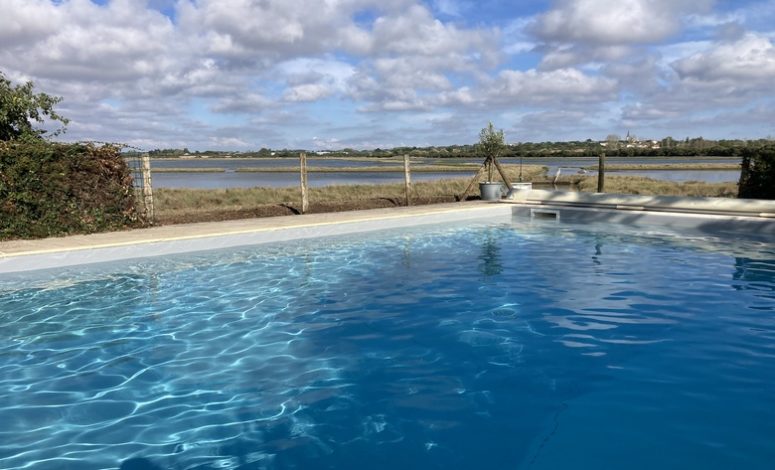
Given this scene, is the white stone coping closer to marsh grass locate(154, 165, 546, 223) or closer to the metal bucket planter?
marsh grass locate(154, 165, 546, 223)

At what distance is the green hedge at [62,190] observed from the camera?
1074 cm

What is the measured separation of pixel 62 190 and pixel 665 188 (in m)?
21.4

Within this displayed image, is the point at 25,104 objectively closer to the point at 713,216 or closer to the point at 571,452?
the point at 571,452

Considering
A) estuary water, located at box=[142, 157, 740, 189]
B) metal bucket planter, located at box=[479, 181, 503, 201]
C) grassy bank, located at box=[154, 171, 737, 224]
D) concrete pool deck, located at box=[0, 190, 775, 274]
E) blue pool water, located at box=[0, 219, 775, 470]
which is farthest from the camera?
estuary water, located at box=[142, 157, 740, 189]

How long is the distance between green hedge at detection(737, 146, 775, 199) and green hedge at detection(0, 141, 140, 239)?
1630cm

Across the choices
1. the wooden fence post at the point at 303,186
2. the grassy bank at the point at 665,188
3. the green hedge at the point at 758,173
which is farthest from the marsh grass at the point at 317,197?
the green hedge at the point at 758,173

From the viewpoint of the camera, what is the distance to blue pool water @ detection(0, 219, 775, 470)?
410cm

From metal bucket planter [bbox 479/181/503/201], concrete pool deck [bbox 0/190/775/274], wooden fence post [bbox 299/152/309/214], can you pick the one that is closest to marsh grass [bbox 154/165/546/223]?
wooden fence post [bbox 299/152/309/214]

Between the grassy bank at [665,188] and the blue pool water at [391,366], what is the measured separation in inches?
475

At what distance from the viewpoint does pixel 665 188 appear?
23141 millimetres

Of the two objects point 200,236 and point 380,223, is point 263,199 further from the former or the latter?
point 200,236

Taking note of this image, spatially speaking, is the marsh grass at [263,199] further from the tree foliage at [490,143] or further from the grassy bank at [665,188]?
the grassy bank at [665,188]

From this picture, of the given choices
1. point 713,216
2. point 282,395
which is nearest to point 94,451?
point 282,395

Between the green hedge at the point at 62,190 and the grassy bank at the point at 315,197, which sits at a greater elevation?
the green hedge at the point at 62,190
